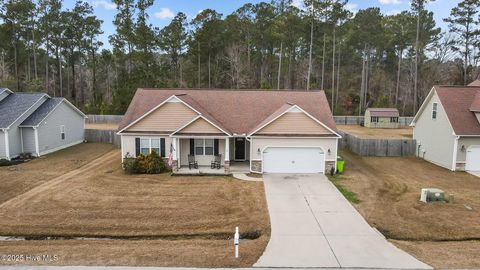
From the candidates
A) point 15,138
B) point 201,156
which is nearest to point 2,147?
point 15,138

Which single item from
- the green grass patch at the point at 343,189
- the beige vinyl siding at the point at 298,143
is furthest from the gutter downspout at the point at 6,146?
the green grass patch at the point at 343,189

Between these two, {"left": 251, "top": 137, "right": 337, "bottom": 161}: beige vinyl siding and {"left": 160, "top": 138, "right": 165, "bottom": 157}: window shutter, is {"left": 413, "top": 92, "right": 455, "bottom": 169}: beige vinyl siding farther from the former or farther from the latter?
{"left": 160, "top": 138, "right": 165, "bottom": 157}: window shutter

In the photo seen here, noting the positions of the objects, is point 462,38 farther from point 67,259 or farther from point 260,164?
point 67,259

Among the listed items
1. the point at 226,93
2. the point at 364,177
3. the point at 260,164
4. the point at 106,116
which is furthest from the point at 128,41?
the point at 364,177

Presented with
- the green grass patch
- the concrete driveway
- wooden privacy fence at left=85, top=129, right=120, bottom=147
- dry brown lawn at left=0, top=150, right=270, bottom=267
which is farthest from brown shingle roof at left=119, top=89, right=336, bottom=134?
wooden privacy fence at left=85, top=129, right=120, bottom=147

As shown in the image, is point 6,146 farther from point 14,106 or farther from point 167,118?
point 167,118

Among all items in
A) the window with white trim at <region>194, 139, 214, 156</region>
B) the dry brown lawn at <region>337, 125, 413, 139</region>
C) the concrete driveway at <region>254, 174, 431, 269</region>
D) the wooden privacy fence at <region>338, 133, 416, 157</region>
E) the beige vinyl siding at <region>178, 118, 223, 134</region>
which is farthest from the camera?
the dry brown lawn at <region>337, 125, 413, 139</region>
